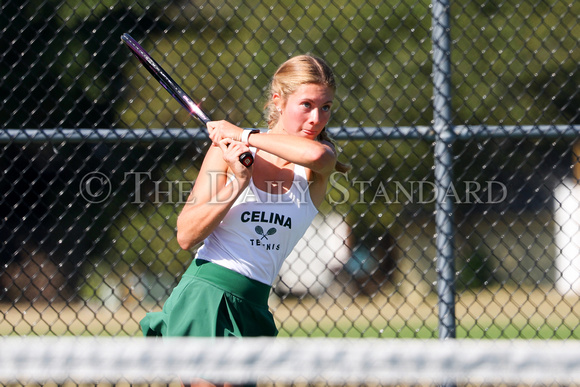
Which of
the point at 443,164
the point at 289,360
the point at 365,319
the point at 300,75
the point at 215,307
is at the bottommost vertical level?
the point at 365,319

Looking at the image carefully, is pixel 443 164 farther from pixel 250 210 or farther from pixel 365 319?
pixel 365 319

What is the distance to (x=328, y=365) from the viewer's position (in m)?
0.98

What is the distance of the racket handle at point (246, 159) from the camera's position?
189 centimetres

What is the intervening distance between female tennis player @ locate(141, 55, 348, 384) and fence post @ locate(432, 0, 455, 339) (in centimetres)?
79

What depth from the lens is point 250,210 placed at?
6.48 ft

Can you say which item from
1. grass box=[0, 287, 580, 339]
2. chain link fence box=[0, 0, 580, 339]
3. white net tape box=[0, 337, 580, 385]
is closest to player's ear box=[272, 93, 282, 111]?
white net tape box=[0, 337, 580, 385]

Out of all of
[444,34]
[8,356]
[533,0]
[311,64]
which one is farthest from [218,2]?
[8,356]

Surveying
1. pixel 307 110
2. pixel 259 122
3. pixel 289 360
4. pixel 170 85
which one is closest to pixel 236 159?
pixel 307 110

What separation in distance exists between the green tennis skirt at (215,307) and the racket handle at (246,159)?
0.32m

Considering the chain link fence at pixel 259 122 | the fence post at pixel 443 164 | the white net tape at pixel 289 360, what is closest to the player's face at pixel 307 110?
the fence post at pixel 443 164

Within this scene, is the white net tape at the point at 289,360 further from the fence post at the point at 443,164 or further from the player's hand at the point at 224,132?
the fence post at the point at 443,164

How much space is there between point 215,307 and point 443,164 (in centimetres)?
124

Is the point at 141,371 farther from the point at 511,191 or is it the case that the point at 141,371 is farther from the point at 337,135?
the point at 511,191

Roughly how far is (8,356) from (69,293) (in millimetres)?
6286
